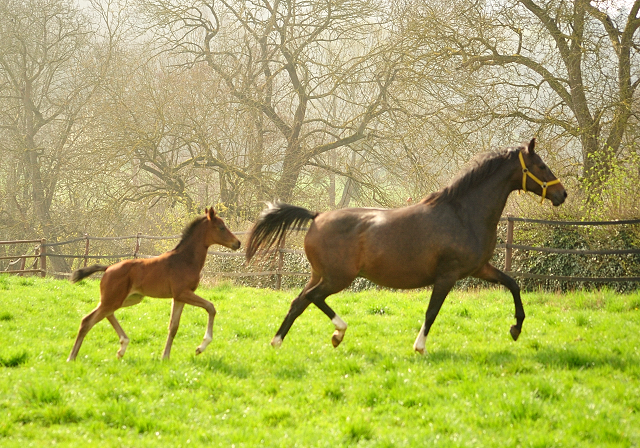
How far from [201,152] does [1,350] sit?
13593 millimetres

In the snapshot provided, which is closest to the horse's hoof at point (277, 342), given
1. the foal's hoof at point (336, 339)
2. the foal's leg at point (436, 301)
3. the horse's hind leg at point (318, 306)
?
the horse's hind leg at point (318, 306)

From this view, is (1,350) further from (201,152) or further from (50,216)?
(50,216)

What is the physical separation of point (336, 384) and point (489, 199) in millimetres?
2672

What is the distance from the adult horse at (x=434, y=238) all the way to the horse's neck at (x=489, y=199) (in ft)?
0.03

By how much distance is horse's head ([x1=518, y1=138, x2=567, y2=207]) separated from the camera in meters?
6.17

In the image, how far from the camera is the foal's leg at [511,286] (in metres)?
6.20

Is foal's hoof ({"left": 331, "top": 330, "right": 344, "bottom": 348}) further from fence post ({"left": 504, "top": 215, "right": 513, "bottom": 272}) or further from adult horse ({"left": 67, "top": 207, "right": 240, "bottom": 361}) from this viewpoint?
fence post ({"left": 504, "top": 215, "right": 513, "bottom": 272})

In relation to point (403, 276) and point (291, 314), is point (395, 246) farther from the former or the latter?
point (291, 314)

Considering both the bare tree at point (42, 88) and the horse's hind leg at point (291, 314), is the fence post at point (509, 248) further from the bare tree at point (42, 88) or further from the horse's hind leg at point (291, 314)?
the bare tree at point (42, 88)

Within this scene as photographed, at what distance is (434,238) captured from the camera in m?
6.07

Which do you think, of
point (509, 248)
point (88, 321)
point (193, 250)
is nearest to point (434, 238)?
point (193, 250)

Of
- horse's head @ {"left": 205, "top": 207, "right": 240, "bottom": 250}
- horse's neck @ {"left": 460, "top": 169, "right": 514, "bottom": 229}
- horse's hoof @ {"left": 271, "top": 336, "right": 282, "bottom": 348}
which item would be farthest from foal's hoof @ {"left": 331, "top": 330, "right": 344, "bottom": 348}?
horse's neck @ {"left": 460, "top": 169, "right": 514, "bottom": 229}

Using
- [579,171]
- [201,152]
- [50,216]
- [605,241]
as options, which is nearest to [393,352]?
[605,241]

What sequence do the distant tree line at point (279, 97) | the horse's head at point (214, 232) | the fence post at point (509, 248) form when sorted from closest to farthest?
the horse's head at point (214, 232), the fence post at point (509, 248), the distant tree line at point (279, 97)
